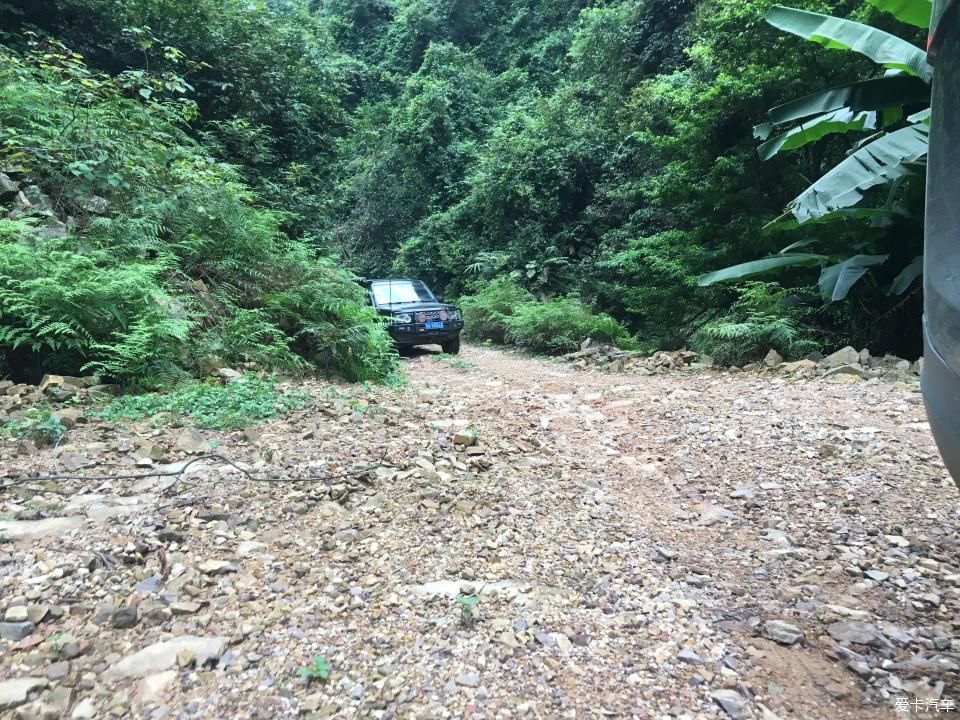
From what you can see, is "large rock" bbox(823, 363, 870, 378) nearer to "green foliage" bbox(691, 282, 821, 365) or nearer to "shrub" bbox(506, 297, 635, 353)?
"green foliage" bbox(691, 282, 821, 365)

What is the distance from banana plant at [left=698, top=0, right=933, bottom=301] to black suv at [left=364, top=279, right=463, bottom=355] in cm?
594

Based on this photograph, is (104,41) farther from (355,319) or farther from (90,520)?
(90,520)

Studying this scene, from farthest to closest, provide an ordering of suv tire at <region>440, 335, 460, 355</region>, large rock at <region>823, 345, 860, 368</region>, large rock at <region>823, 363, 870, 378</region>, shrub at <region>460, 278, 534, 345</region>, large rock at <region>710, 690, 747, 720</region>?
shrub at <region>460, 278, 534, 345</region>, suv tire at <region>440, 335, 460, 355</region>, large rock at <region>823, 345, 860, 368</region>, large rock at <region>823, 363, 870, 378</region>, large rock at <region>710, 690, 747, 720</region>

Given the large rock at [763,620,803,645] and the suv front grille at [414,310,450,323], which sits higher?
the suv front grille at [414,310,450,323]

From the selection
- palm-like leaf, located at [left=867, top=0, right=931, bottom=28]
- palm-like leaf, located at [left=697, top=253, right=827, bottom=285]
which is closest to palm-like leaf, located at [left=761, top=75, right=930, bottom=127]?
palm-like leaf, located at [left=867, top=0, right=931, bottom=28]

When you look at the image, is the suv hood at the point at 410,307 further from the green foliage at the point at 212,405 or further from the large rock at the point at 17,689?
the large rock at the point at 17,689

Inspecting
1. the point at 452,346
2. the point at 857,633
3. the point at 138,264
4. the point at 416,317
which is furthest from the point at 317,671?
the point at 452,346

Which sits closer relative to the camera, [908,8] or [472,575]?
[472,575]

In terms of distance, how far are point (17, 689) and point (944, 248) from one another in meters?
2.87

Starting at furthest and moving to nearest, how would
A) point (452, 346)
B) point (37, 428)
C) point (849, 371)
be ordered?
point (452, 346) < point (849, 371) < point (37, 428)

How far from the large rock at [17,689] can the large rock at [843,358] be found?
7.42 m

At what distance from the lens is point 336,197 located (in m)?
13.4

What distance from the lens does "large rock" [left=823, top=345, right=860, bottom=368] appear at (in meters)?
6.58

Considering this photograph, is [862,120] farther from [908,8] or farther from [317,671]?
[317,671]
